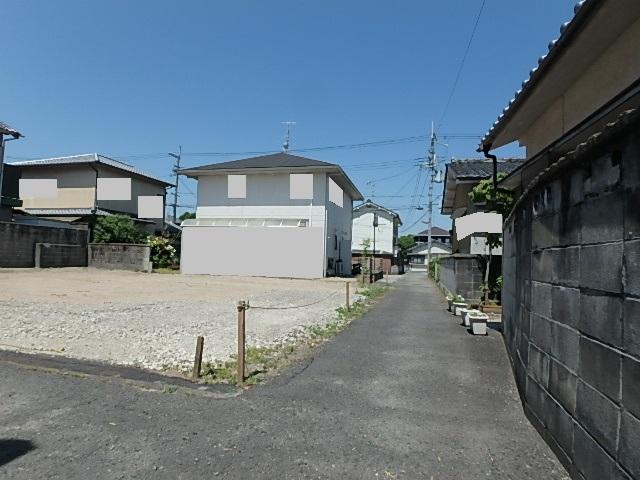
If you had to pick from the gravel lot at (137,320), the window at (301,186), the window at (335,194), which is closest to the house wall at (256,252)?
the window at (301,186)

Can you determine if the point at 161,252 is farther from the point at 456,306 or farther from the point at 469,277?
the point at 456,306

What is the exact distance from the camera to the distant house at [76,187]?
85.7ft

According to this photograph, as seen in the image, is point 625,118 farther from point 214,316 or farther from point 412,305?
point 412,305

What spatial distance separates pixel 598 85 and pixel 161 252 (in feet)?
76.3

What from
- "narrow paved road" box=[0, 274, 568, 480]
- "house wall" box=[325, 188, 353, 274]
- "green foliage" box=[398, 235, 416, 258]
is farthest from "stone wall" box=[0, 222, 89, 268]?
"green foliage" box=[398, 235, 416, 258]

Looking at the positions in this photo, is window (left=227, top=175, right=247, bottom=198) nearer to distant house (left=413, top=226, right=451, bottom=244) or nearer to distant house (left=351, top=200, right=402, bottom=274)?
distant house (left=351, top=200, right=402, bottom=274)

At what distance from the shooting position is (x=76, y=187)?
26609 mm

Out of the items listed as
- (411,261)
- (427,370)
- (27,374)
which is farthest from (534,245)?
(411,261)

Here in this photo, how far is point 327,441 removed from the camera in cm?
312

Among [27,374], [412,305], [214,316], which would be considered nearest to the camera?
[27,374]

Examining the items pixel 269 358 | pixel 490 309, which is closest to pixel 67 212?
pixel 490 309

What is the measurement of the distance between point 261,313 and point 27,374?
18.3ft

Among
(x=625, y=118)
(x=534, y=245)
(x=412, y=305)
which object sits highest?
(x=625, y=118)

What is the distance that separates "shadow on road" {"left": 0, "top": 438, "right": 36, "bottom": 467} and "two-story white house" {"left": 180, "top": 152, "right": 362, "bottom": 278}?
20227 millimetres
